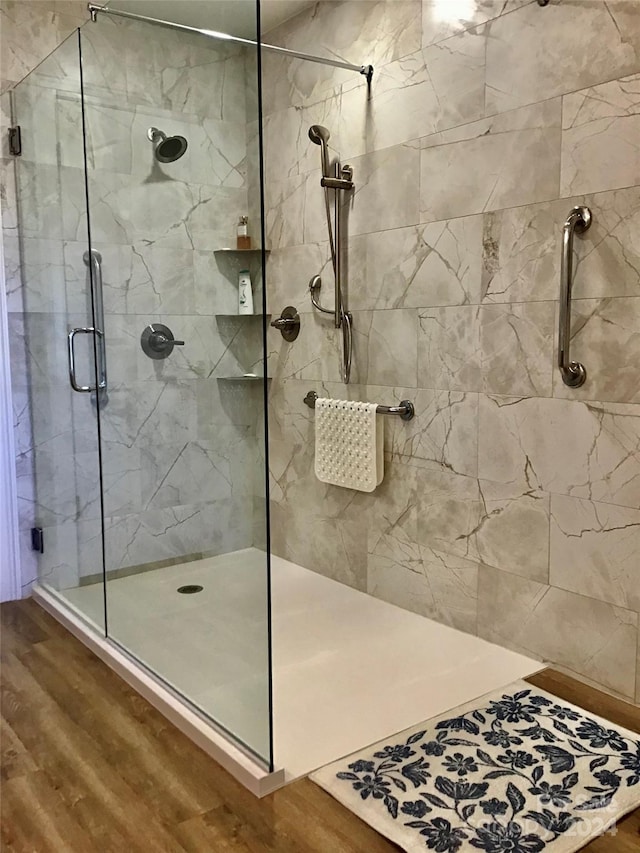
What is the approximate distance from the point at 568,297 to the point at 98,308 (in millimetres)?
1560

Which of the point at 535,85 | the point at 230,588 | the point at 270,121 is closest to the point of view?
the point at 230,588

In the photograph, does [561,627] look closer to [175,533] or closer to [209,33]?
[175,533]

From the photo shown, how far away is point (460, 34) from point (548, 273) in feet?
2.97

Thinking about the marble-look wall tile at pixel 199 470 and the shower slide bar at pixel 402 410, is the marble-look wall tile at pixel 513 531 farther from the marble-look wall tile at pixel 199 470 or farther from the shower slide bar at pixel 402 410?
the marble-look wall tile at pixel 199 470

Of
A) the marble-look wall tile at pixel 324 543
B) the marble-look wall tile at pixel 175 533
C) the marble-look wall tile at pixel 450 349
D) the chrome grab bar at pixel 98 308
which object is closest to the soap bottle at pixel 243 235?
the marble-look wall tile at pixel 175 533

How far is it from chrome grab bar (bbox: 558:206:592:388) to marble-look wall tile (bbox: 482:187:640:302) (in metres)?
0.03

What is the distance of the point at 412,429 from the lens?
109 inches

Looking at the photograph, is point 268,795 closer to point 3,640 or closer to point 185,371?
point 185,371

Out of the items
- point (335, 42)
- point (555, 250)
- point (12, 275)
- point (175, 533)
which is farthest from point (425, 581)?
point (335, 42)

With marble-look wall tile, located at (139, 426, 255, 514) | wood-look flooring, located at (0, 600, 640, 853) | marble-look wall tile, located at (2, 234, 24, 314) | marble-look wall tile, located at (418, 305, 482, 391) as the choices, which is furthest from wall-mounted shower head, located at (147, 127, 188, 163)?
wood-look flooring, located at (0, 600, 640, 853)

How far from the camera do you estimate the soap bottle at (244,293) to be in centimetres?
178

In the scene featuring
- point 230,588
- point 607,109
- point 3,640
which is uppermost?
point 607,109

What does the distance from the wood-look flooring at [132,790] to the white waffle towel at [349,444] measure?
1.00 meters

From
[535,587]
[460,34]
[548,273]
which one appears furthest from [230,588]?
[460,34]
